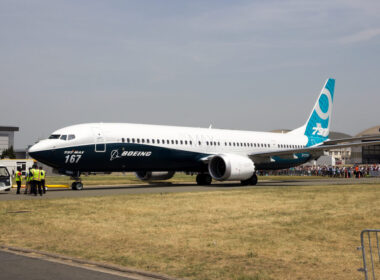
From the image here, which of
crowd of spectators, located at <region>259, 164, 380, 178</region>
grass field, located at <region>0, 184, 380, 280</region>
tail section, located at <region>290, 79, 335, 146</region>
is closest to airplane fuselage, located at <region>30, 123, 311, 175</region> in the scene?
tail section, located at <region>290, 79, 335, 146</region>

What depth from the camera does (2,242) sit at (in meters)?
10.1

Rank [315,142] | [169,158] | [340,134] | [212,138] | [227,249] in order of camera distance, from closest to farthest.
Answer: [227,249] < [169,158] < [212,138] < [315,142] < [340,134]

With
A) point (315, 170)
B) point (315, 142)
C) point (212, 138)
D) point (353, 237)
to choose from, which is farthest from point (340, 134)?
point (353, 237)

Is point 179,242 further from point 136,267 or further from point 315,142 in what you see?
point 315,142

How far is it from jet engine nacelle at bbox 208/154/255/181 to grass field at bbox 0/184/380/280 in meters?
12.1

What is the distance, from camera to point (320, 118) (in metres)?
41.9

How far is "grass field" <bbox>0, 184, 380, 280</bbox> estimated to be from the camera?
26.1 feet

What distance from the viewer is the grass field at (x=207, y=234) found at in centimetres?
796

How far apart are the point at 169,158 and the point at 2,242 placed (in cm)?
Answer: 2046

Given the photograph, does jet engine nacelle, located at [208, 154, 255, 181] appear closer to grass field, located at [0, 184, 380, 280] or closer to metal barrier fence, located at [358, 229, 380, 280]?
grass field, located at [0, 184, 380, 280]

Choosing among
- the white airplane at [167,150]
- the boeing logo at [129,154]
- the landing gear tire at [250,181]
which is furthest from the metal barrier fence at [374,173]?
the boeing logo at [129,154]

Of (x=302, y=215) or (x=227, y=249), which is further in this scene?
(x=302, y=215)

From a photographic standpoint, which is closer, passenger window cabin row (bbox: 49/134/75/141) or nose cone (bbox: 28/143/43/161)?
nose cone (bbox: 28/143/43/161)

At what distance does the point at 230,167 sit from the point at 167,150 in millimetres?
4417
